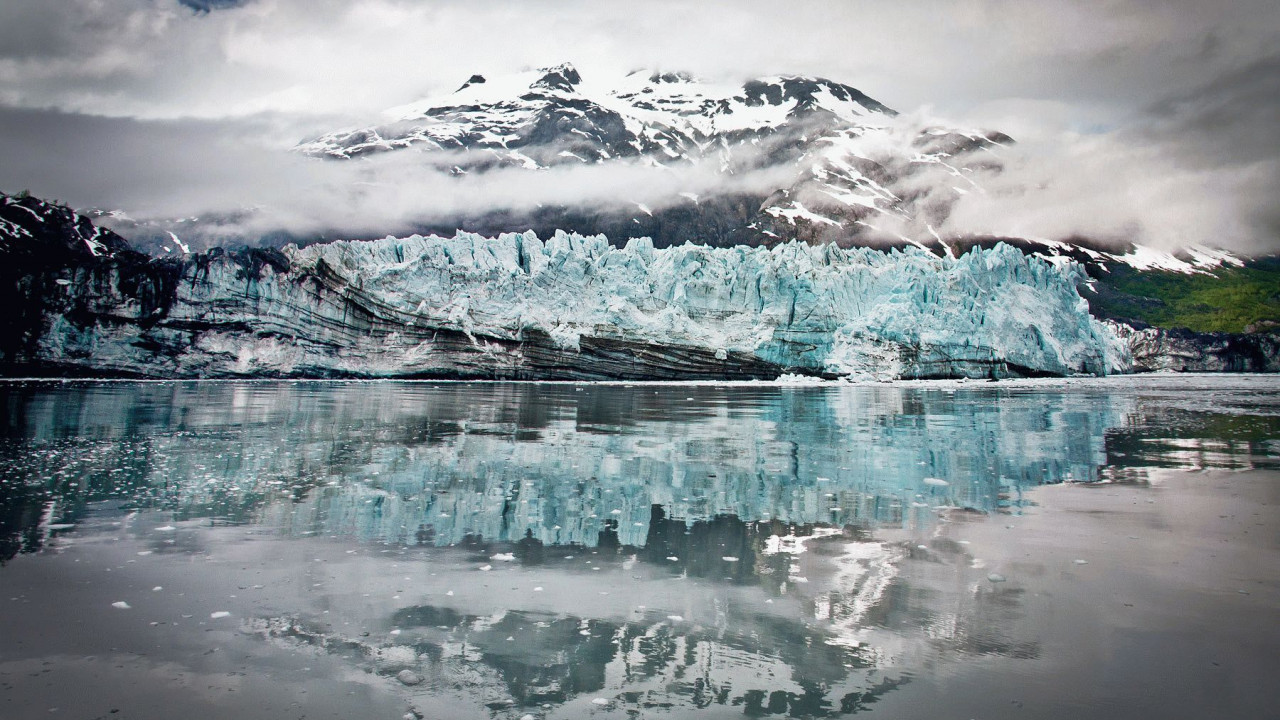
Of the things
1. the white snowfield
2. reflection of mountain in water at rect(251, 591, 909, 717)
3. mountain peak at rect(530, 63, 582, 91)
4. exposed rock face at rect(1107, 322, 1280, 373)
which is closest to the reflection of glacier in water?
reflection of mountain in water at rect(251, 591, 909, 717)

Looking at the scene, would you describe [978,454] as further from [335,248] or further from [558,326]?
[335,248]

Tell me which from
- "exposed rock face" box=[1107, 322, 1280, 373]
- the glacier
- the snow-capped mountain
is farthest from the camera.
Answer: the snow-capped mountain

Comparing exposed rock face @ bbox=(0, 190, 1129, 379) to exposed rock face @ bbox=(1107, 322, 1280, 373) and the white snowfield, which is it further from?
exposed rock face @ bbox=(1107, 322, 1280, 373)

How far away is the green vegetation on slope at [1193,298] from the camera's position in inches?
4619

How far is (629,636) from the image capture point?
502 cm

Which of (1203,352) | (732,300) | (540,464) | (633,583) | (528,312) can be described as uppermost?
(1203,352)

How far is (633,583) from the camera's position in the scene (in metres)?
6.18

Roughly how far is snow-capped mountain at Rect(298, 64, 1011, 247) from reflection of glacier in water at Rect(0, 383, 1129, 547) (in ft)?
328

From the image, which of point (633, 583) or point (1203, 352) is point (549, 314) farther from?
point (1203, 352)

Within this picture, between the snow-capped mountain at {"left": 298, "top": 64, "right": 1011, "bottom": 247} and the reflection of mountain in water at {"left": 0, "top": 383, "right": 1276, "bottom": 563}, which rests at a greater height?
the snow-capped mountain at {"left": 298, "top": 64, "right": 1011, "bottom": 247}

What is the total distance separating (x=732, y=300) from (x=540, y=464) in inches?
1577

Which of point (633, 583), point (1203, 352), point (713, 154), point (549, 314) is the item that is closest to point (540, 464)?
point (633, 583)

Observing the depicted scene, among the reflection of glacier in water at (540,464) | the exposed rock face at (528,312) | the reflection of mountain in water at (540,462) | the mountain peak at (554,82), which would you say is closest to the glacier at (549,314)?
the exposed rock face at (528,312)

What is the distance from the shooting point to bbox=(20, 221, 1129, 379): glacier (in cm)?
4441
